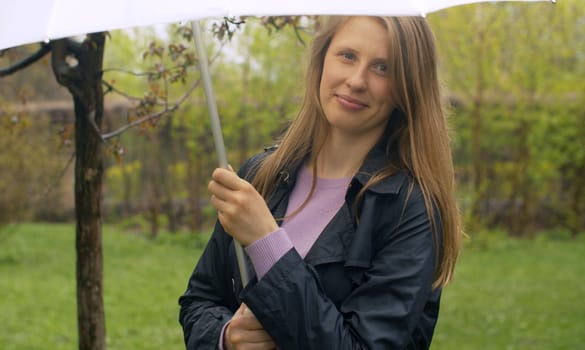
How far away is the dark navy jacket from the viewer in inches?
66.4

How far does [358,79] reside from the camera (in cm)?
187

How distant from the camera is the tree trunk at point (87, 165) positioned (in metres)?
3.26

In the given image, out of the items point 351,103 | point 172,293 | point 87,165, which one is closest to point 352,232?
point 351,103

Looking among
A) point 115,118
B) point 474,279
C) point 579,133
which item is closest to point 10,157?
point 115,118

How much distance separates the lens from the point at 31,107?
12.2 m

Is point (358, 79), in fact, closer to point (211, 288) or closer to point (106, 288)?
point (211, 288)

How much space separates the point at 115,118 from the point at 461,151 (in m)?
5.33

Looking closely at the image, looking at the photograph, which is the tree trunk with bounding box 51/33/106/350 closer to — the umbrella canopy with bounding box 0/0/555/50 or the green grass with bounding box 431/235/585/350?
the umbrella canopy with bounding box 0/0/555/50

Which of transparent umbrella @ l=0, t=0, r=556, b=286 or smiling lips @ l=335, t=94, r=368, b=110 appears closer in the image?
transparent umbrella @ l=0, t=0, r=556, b=286

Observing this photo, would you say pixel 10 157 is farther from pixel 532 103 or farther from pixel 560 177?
pixel 560 177

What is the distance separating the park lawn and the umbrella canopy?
4659 mm

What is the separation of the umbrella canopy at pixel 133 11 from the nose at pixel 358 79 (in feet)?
0.74

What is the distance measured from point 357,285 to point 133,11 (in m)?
0.77

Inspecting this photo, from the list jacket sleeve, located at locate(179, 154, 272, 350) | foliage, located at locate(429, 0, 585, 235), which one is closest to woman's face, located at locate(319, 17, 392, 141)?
jacket sleeve, located at locate(179, 154, 272, 350)
